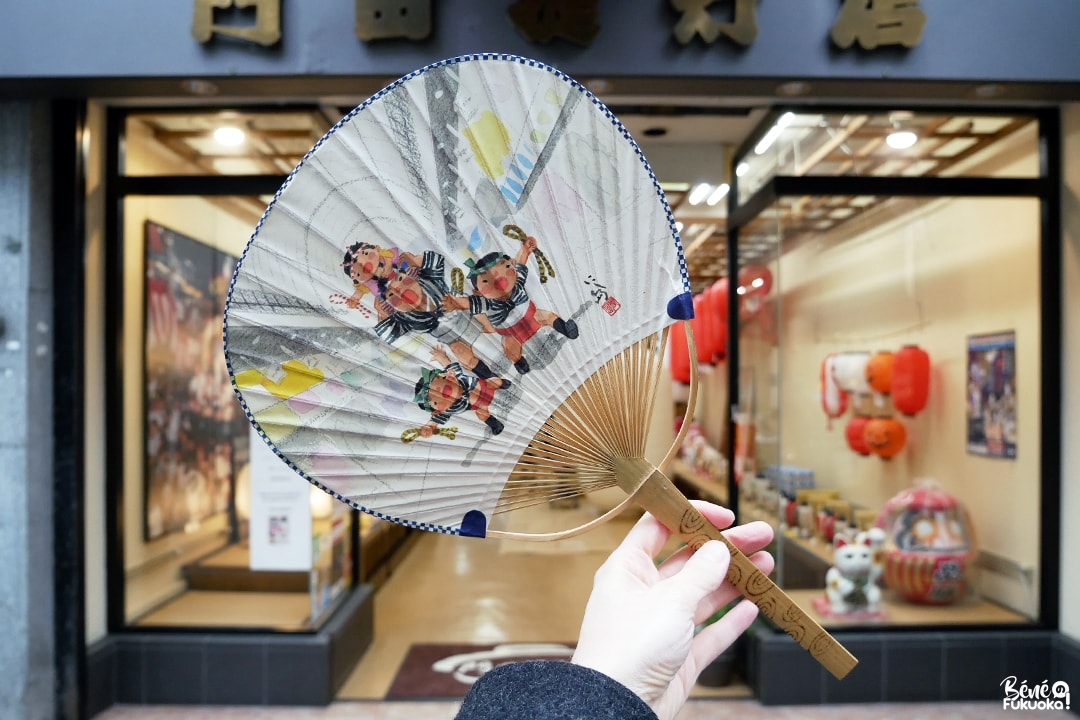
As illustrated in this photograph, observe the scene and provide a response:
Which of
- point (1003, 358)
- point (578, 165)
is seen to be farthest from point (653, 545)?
point (1003, 358)

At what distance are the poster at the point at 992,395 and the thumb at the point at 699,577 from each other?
3282 millimetres

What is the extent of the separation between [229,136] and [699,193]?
2.26 metres

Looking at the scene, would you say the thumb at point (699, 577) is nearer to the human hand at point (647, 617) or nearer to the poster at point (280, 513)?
the human hand at point (647, 617)

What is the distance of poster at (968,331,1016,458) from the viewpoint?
3533mm

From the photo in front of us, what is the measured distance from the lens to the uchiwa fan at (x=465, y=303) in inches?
32.8

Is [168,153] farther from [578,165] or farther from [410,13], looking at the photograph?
[578,165]

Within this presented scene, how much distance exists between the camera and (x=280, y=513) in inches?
135

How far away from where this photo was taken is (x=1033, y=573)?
11.4ft

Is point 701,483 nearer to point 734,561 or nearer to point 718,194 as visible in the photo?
point 718,194

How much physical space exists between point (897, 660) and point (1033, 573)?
2.45 feet

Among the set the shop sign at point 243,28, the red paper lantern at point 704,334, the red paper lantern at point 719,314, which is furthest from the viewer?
the red paper lantern at point 704,334

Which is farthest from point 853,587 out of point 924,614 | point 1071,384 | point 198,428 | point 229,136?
point 229,136

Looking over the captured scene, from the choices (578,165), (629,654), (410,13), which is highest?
(410,13)

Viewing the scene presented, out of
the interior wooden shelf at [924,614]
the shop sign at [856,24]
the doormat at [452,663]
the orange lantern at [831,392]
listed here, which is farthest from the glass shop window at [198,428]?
the orange lantern at [831,392]
